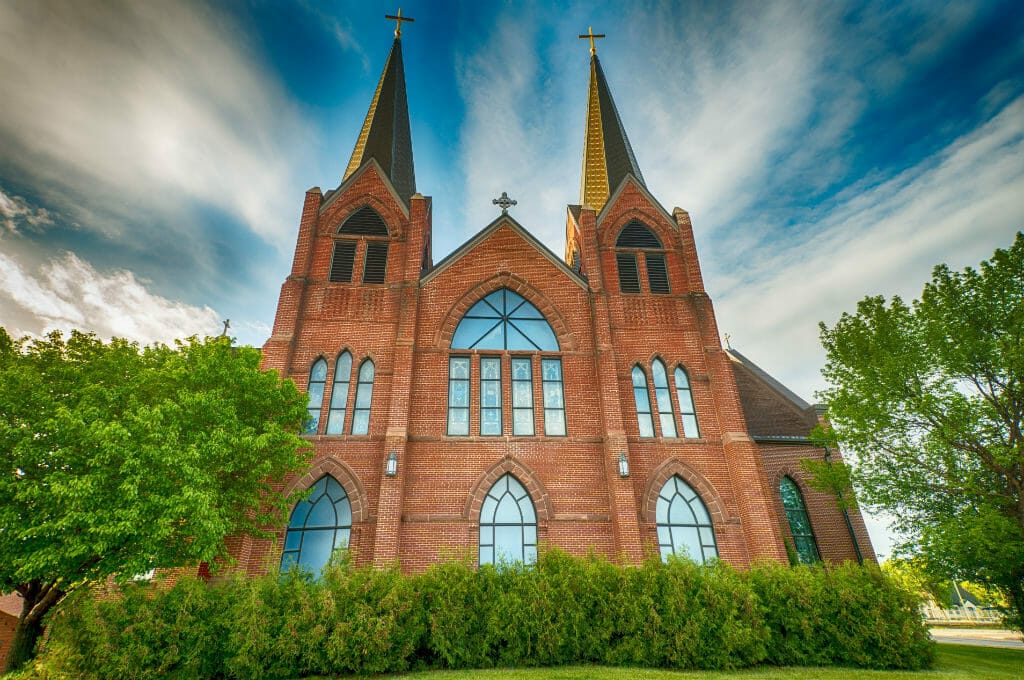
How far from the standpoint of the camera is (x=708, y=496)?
13852mm

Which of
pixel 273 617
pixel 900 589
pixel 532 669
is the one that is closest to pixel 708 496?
pixel 900 589

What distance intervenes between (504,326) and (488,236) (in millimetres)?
3516

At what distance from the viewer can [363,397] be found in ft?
47.5

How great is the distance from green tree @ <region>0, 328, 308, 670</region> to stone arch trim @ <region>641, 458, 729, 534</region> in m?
8.96

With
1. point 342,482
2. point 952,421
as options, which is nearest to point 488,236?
point 342,482

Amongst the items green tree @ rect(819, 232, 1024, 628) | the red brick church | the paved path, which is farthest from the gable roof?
the paved path

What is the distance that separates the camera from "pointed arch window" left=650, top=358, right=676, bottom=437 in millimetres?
14875

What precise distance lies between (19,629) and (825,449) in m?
21.6

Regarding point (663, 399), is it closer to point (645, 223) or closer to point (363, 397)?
point (645, 223)

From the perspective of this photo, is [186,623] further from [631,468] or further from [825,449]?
[825,449]

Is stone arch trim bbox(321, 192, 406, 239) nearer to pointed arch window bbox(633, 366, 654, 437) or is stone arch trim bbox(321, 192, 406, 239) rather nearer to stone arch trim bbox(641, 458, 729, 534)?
pointed arch window bbox(633, 366, 654, 437)

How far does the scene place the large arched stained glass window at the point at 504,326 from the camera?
15719 millimetres

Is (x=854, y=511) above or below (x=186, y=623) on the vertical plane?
above

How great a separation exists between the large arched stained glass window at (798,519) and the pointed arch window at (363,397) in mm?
13204
